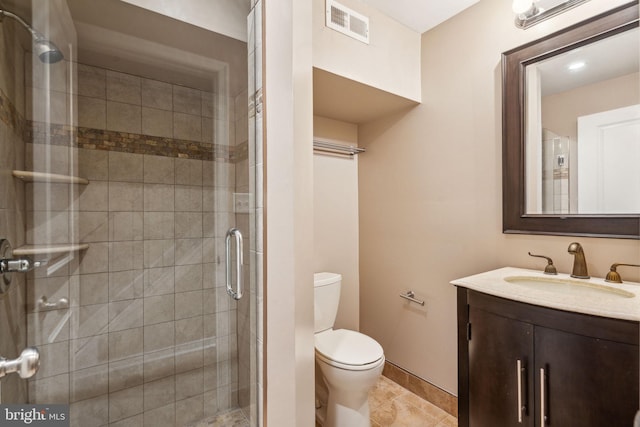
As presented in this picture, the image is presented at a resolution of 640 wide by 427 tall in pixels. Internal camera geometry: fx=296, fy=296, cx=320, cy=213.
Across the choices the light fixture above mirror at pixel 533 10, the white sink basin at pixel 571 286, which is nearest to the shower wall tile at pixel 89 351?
the white sink basin at pixel 571 286

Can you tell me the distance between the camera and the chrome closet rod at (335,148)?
7.22 ft

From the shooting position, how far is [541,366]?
1056 mm

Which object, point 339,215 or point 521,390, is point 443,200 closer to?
point 339,215

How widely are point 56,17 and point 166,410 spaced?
170 centimetres

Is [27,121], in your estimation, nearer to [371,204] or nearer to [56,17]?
[56,17]

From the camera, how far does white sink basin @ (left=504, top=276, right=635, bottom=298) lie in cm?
119

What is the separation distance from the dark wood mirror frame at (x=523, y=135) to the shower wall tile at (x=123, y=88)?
72.1 inches

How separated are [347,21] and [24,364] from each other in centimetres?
203

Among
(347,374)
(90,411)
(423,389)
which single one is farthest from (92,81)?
(423,389)

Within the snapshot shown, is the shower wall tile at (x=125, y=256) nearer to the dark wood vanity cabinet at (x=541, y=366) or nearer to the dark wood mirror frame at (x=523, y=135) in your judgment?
the dark wood vanity cabinet at (x=541, y=366)

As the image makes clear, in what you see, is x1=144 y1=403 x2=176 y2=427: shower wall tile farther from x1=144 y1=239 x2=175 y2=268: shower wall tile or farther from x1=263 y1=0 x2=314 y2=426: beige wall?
x1=144 y1=239 x2=175 y2=268: shower wall tile

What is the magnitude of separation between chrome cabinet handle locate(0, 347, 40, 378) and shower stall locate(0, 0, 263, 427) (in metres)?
0.13

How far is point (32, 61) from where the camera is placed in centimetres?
103

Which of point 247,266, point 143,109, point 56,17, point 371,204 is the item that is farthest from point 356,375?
point 56,17
